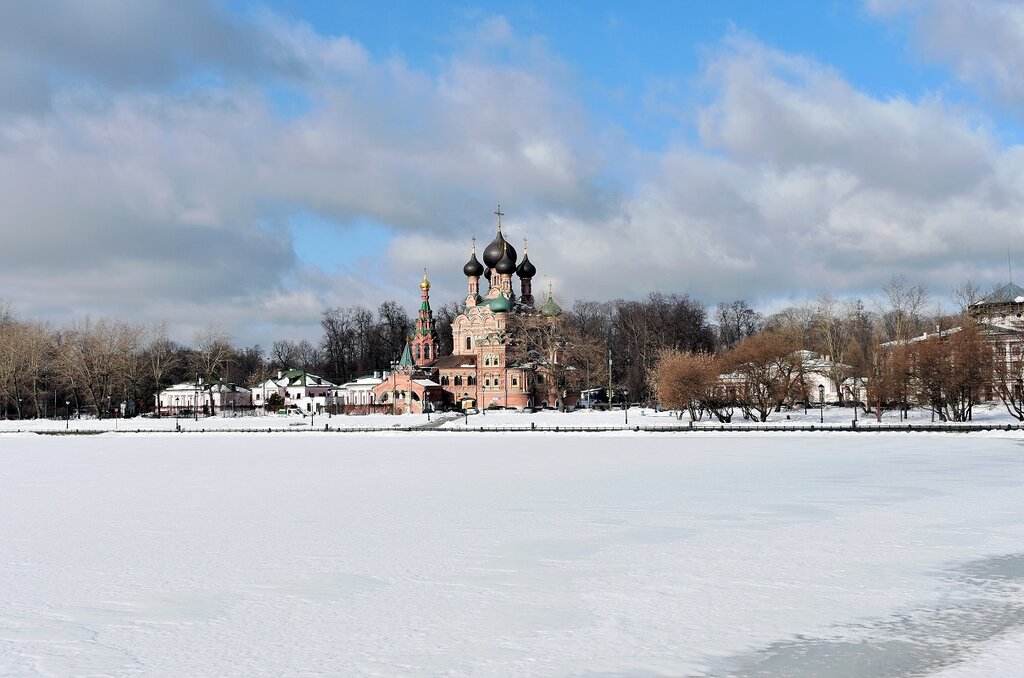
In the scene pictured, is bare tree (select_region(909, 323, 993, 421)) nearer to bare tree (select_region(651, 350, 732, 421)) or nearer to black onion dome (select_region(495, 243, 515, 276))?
bare tree (select_region(651, 350, 732, 421))

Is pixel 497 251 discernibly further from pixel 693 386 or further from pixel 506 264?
pixel 693 386

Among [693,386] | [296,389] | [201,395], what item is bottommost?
[693,386]

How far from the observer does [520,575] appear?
39.1 ft

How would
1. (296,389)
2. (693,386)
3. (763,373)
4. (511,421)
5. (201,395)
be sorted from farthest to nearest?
(201,395), (296,389), (511,421), (763,373), (693,386)

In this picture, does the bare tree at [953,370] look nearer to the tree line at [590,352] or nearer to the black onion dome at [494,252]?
the tree line at [590,352]

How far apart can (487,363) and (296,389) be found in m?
29.9

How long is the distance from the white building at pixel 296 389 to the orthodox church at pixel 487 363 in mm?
16887

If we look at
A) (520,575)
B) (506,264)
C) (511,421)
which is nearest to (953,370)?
(511,421)

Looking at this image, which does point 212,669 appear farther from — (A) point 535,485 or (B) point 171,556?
(A) point 535,485

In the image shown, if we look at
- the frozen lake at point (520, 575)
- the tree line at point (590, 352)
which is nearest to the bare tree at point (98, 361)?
the tree line at point (590, 352)

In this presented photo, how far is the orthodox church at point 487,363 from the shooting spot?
293 ft

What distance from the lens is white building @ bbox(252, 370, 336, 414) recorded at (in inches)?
4259

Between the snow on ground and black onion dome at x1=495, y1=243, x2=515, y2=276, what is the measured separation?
93.1ft

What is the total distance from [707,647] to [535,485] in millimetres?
13873
